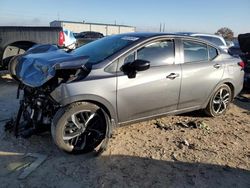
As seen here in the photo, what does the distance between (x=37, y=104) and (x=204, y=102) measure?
300 cm

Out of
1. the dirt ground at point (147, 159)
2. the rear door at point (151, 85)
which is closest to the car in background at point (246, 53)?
the dirt ground at point (147, 159)

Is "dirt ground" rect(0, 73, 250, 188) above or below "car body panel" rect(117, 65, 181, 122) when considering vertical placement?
below

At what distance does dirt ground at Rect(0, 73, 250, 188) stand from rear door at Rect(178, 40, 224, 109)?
0.50 meters

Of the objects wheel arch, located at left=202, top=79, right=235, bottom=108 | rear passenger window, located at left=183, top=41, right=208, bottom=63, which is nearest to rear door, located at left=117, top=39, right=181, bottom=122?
rear passenger window, located at left=183, top=41, right=208, bottom=63

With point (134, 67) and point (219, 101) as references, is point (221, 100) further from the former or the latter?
point (134, 67)

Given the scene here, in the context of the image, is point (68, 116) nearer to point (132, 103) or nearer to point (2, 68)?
point (132, 103)

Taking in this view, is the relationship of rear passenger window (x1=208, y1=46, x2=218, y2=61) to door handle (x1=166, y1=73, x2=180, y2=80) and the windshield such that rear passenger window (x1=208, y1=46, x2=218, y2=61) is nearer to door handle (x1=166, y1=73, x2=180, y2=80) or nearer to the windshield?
door handle (x1=166, y1=73, x2=180, y2=80)

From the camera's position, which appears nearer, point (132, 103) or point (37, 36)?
point (132, 103)

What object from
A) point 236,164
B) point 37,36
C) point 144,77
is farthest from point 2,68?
point 236,164

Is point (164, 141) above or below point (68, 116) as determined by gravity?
below

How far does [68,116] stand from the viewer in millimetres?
4047

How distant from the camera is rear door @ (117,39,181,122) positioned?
447 cm

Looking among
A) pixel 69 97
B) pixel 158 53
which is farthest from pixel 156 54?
pixel 69 97

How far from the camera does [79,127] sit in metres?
4.20
